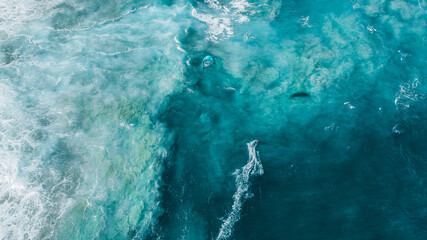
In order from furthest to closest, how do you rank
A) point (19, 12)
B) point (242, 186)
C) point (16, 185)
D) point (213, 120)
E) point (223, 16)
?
point (223, 16), point (19, 12), point (213, 120), point (242, 186), point (16, 185)

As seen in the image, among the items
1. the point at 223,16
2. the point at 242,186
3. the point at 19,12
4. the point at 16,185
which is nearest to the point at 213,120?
the point at 242,186

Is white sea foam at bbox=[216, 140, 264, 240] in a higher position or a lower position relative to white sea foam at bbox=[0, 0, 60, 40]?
lower

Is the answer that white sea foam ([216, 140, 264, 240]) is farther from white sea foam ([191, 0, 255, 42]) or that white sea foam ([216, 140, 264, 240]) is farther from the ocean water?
white sea foam ([191, 0, 255, 42])

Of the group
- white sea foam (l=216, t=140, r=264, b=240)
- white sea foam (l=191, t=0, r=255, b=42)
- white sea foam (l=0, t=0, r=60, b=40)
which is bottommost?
white sea foam (l=216, t=140, r=264, b=240)

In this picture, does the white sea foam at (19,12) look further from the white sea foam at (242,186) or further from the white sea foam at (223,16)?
the white sea foam at (242,186)

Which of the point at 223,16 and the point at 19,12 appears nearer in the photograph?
the point at 19,12

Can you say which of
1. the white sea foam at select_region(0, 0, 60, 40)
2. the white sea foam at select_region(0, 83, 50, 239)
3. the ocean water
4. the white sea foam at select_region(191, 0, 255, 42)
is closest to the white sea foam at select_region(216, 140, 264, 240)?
the ocean water

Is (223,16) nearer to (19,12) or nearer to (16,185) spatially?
(19,12)
